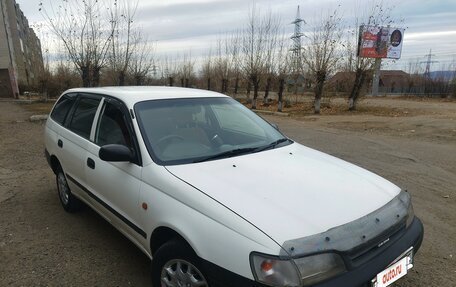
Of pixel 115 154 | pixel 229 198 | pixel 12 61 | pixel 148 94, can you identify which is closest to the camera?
pixel 229 198

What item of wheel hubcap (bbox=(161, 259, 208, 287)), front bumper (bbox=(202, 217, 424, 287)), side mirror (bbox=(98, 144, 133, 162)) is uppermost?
side mirror (bbox=(98, 144, 133, 162))

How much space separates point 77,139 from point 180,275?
222cm

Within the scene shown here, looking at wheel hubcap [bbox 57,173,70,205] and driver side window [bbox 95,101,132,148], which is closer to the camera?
driver side window [bbox 95,101,132,148]

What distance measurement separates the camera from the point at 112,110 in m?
3.40

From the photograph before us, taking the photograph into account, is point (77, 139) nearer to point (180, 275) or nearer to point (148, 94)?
point (148, 94)

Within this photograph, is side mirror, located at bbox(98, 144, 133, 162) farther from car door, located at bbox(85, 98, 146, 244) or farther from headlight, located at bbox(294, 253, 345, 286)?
headlight, located at bbox(294, 253, 345, 286)

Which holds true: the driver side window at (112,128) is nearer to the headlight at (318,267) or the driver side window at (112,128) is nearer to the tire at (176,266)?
the tire at (176,266)

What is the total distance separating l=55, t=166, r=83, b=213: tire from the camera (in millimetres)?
4391

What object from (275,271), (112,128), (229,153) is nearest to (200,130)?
(229,153)

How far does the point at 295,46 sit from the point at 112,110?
23.1 meters

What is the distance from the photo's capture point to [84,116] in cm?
394

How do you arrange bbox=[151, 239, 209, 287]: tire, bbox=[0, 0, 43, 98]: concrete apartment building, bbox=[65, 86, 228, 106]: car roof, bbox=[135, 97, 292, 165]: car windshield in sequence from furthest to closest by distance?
1. bbox=[0, 0, 43, 98]: concrete apartment building
2. bbox=[65, 86, 228, 106]: car roof
3. bbox=[135, 97, 292, 165]: car windshield
4. bbox=[151, 239, 209, 287]: tire

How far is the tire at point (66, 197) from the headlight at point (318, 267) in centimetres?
337

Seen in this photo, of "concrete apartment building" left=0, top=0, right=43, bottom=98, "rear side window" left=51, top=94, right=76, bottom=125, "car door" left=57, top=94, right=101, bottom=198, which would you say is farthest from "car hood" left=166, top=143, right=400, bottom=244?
"concrete apartment building" left=0, top=0, right=43, bottom=98
